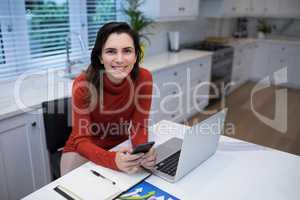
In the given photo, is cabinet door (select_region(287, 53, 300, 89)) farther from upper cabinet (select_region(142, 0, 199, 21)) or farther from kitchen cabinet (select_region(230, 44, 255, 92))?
upper cabinet (select_region(142, 0, 199, 21))

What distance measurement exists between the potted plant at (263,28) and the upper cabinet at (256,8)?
0.25 meters

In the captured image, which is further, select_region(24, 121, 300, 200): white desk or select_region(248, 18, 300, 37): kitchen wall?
select_region(248, 18, 300, 37): kitchen wall

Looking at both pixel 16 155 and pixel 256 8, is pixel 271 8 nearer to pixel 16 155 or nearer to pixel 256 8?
pixel 256 8

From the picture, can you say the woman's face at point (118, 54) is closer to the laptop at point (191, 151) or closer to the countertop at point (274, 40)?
the laptop at point (191, 151)

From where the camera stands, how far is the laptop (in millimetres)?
915

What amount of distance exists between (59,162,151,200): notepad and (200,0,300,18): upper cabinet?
3.79 m

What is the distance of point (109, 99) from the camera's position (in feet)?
4.60

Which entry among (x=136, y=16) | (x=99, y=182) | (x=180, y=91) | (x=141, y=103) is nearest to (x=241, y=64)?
(x=180, y=91)

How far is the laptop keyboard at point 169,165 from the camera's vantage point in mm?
1021

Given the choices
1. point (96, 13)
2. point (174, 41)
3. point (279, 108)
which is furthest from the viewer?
point (279, 108)

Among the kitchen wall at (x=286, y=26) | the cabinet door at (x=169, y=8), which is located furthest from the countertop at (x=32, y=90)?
the kitchen wall at (x=286, y=26)

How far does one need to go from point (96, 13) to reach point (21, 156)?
1664mm

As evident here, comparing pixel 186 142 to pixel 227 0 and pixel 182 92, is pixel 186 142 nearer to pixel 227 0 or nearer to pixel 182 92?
pixel 182 92

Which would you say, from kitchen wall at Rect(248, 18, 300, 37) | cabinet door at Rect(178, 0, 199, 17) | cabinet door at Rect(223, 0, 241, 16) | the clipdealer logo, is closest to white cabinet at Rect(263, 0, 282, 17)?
kitchen wall at Rect(248, 18, 300, 37)
